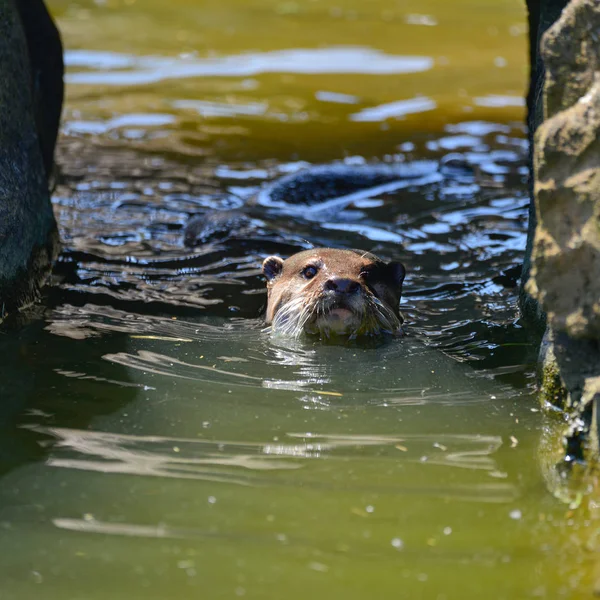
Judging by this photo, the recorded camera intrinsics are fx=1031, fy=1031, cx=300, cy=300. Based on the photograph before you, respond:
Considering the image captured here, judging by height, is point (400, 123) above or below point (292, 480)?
above

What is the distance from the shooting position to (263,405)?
4.13 m

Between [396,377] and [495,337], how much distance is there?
0.84 meters

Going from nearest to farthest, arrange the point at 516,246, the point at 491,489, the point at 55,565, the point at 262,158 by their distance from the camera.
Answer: the point at 55,565, the point at 491,489, the point at 516,246, the point at 262,158

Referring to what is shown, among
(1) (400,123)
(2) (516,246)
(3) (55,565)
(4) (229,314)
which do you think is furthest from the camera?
(1) (400,123)

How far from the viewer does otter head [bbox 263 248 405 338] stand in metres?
5.04

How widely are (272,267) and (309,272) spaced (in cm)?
53

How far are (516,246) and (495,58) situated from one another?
28.0ft

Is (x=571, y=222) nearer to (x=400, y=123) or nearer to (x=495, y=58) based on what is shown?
(x=400, y=123)

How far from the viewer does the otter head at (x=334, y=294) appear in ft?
16.5

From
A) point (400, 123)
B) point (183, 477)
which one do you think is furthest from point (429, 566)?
Result: point (400, 123)

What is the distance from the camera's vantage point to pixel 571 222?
3488mm

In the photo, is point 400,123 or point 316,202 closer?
point 316,202

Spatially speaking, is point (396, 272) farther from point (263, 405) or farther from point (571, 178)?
point (571, 178)

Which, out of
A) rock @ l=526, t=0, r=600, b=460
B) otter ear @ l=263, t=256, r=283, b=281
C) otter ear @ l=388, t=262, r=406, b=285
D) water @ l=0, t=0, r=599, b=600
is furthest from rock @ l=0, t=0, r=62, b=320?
rock @ l=526, t=0, r=600, b=460
